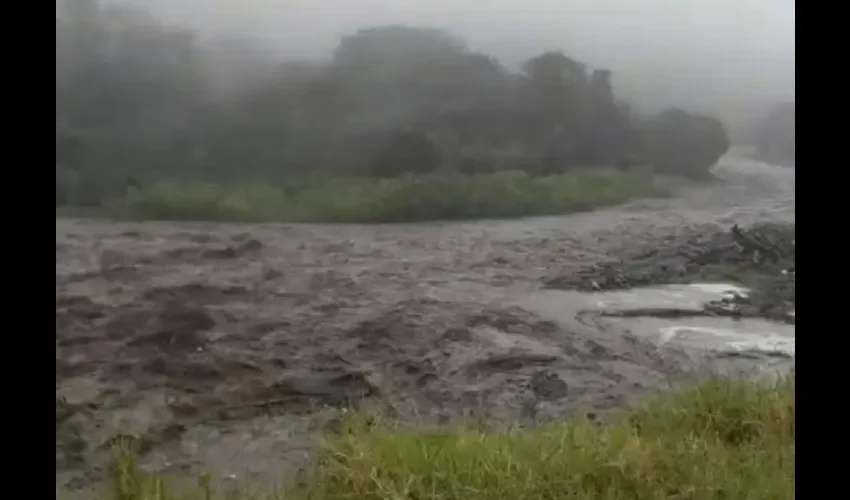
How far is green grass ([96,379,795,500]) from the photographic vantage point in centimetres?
104

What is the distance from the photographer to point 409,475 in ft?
3.43

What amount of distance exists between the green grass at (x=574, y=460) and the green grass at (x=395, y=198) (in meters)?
0.30

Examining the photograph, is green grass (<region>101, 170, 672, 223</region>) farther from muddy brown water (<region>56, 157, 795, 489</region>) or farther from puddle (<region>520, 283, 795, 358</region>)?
puddle (<region>520, 283, 795, 358</region>)

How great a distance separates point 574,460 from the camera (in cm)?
107

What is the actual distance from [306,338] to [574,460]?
1.33 ft

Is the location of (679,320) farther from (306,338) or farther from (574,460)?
(306,338)

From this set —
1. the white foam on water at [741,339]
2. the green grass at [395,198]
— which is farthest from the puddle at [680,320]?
the green grass at [395,198]

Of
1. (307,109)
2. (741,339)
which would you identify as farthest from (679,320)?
(307,109)

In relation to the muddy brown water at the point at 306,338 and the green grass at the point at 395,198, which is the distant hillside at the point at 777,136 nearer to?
the green grass at the point at 395,198

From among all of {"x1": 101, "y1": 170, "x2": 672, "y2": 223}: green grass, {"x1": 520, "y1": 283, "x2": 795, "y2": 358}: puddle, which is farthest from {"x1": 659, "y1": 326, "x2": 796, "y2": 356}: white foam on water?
{"x1": 101, "y1": 170, "x2": 672, "y2": 223}: green grass

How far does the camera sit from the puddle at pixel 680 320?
1.14 metres

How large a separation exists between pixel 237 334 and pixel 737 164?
0.79 meters
